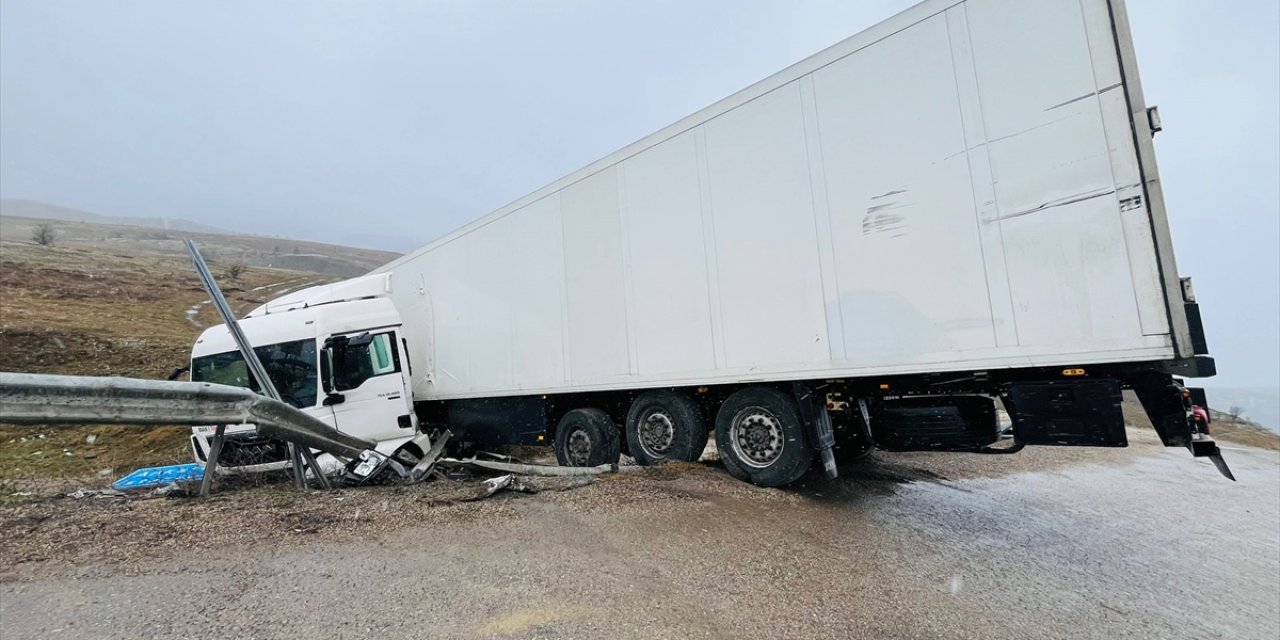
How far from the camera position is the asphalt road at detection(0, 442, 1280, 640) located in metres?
2.54

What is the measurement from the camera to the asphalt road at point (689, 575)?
2.54 m

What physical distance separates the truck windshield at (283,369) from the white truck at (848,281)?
3cm

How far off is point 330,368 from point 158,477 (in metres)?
2.07

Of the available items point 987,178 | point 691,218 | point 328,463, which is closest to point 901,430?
point 987,178

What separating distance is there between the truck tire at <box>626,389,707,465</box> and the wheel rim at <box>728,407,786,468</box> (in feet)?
1.56

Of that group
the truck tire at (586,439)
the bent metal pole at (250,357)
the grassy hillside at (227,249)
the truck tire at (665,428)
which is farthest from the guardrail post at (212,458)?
the grassy hillside at (227,249)

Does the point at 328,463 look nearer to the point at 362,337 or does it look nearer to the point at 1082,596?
the point at 362,337

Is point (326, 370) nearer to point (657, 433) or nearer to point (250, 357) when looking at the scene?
point (250, 357)

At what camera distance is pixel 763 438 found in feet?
17.0

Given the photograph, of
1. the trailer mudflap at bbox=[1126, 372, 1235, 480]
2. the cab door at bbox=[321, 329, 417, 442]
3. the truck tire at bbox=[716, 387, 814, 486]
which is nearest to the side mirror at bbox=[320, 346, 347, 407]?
the cab door at bbox=[321, 329, 417, 442]

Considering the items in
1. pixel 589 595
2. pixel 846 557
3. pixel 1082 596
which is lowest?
pixel 1082 596

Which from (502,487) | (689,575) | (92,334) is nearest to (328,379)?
(502,487)

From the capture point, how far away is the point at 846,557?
12.3 ft

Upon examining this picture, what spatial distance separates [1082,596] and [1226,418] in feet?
88.4
